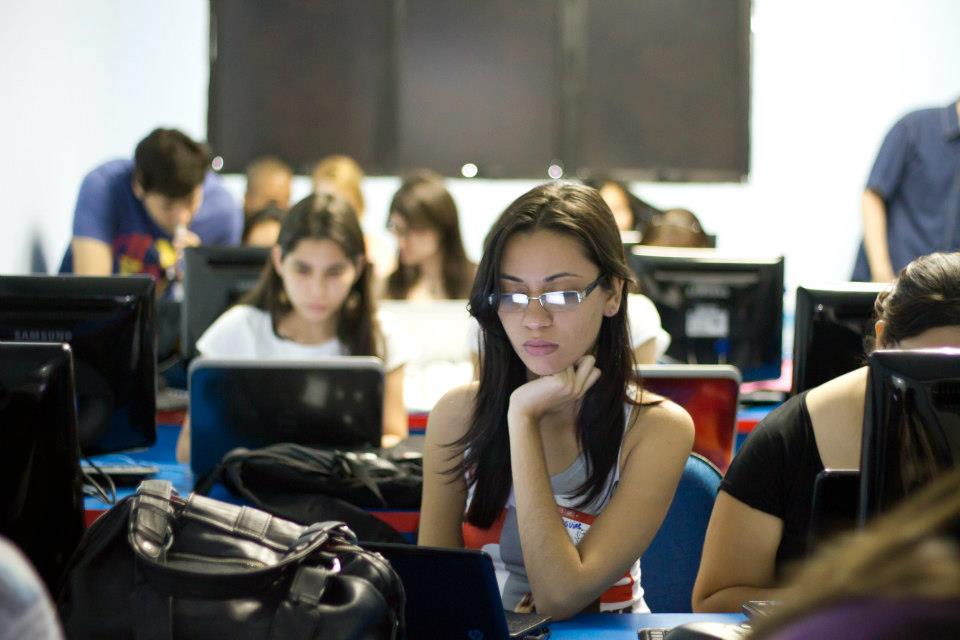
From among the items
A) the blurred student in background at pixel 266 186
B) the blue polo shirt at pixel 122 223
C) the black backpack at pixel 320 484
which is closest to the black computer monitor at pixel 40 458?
the black backpack at pixel 320 484

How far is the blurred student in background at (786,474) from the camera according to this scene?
1.76 metres

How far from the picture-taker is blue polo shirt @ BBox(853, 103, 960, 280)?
471 cm

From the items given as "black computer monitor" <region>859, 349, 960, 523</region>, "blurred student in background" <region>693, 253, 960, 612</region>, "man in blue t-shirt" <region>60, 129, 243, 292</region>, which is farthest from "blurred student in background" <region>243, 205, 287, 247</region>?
"black computer monitor" <region>859, 349, 960, 523</region>

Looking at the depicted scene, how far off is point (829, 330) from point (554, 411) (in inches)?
Answer: 30.8

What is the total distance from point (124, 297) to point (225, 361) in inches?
9.9

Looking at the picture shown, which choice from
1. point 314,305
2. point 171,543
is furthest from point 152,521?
point 314,305

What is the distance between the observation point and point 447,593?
4.62ft

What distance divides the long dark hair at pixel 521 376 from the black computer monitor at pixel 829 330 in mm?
641

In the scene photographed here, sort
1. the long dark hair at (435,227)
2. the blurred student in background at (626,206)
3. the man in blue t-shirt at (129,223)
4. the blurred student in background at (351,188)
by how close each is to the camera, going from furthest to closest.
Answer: the blurred student in background at (626,206)
the blurred student in background at (351,188)
the long dark hair at (435,227)
the man in blue t-shirt at (129,223)

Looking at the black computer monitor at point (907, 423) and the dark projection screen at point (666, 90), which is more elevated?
Answer: the dark projection screen at point (666, 90)

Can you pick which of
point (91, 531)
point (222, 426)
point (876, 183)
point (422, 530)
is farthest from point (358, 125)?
point (91, 531)

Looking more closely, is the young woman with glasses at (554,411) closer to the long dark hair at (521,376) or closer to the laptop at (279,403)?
the long dark hair at (521,376)

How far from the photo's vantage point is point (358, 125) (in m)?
7.46

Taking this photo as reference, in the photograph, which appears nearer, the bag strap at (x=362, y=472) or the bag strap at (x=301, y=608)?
the bag strap at (x=301, y=608)
